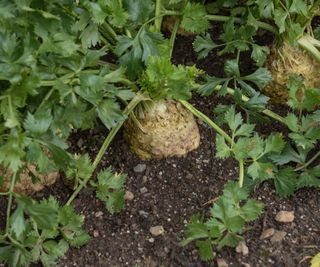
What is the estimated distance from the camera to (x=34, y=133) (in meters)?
1.72

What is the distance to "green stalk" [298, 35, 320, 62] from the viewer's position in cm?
230

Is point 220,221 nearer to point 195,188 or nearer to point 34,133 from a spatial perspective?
point 195,188

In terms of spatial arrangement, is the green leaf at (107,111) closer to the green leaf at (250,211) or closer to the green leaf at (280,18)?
the green leaf at (250,211)

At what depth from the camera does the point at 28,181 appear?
7.11 feet

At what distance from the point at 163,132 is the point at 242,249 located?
0.44 m

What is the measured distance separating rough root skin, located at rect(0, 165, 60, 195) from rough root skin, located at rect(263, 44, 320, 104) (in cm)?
79

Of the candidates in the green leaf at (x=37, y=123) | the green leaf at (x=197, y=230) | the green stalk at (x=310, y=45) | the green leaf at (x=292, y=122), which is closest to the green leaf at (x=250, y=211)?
the green leaf at (x=197, y=230)

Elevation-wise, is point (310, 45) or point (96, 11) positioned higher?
point (96, 11)

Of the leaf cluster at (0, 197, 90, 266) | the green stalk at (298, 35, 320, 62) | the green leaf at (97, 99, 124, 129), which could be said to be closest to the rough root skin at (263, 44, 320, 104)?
the green stalk at (298, 35, 320, 62)

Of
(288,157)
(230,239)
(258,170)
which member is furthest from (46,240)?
(288,157)

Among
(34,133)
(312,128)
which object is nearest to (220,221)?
(312,128)

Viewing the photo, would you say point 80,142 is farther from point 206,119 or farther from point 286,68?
point 286,68

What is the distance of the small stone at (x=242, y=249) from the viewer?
2012 mm

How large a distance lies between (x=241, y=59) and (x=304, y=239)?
2.56ft
